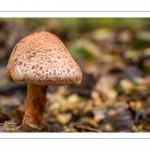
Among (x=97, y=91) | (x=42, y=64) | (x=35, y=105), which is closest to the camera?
(x=42, y=64)

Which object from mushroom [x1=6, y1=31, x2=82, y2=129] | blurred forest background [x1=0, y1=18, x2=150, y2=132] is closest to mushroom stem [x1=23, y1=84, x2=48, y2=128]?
blurred forest background [x1=0, y1=18, x2=150, y2=132]

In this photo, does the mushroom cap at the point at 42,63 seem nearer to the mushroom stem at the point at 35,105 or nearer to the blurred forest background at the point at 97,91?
the mushroom stem at the point at 35,105

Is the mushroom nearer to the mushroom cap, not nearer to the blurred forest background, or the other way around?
the mushroom cap

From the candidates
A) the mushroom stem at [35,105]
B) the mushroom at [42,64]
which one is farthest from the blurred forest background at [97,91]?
the mushroom at [42,64]

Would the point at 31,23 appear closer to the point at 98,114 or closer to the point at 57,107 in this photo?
the point at 57,107

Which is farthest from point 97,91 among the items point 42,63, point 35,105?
point 42,63

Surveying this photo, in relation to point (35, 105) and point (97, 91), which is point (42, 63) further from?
point (97, 91)

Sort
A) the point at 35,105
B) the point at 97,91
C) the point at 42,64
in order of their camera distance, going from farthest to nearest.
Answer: the point at 97,91, the point at 35,105, the point at 42,64
